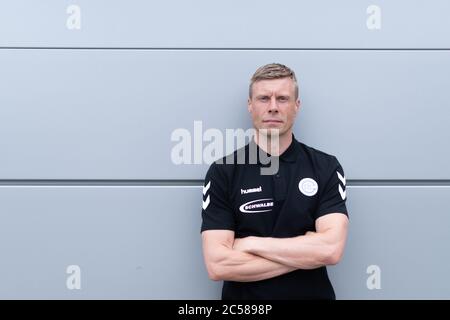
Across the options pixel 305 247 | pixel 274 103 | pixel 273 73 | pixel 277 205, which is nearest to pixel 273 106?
pixel 274 103

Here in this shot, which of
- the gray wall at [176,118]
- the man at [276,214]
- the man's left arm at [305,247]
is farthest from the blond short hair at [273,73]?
the man's left arm at [305,247]

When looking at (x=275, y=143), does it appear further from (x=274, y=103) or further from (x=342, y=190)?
(x=342, y=190)

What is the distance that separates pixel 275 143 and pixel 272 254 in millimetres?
408

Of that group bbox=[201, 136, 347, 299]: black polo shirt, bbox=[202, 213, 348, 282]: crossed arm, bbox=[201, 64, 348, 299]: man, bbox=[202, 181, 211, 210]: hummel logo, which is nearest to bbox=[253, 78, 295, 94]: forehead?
bbox=[201, 64, 348, 299]: man

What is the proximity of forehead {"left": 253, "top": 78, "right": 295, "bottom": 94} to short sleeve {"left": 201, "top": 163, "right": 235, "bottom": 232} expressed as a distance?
1.05ft

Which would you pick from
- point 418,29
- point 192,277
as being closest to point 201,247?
point 192,277

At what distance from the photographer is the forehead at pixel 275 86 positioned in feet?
5.61

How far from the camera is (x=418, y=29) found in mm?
1855

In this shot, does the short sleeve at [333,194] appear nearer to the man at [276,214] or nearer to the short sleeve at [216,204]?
the man at [276,214]

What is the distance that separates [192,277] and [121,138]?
1.97 ft

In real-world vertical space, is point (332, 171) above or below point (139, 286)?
above

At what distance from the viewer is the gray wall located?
185 centimetres

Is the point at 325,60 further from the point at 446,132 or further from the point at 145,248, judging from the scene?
the point at 145,248

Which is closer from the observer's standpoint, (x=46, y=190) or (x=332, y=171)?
(x=332, y=171)
